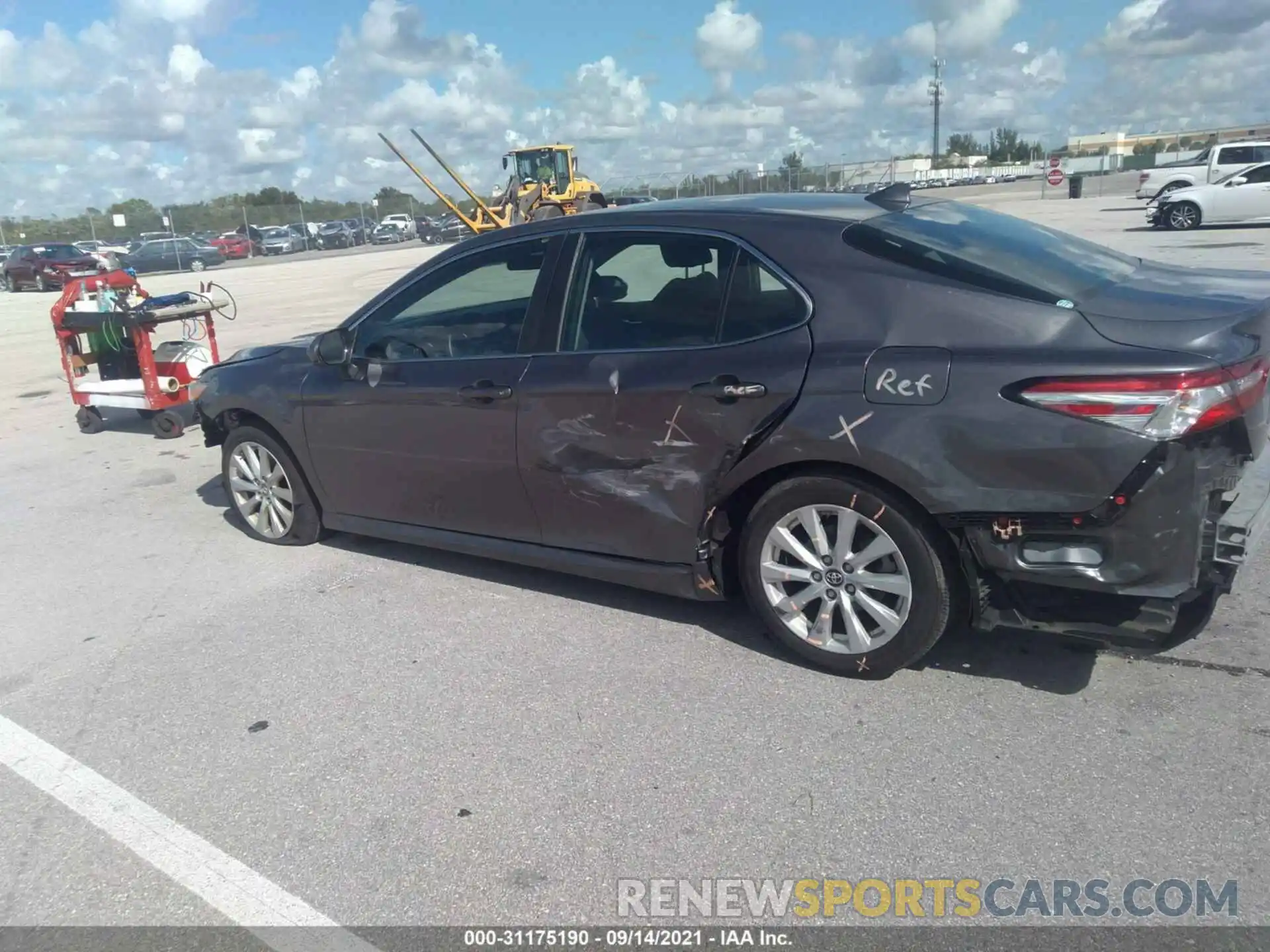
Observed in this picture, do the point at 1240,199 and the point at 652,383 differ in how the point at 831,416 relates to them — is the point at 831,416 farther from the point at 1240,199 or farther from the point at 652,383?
the point at 1240,199

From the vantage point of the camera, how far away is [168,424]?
8445 millimetres

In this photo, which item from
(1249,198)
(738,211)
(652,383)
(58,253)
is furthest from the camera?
(58,253)

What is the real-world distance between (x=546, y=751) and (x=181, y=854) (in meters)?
1.14

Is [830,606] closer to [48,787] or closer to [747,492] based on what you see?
[747,492]

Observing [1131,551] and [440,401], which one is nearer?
[1131,551]

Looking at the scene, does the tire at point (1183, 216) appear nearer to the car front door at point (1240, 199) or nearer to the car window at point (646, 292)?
the car front door at point (1240, 199)

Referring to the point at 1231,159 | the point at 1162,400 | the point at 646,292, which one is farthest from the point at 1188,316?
the point at 1231,159

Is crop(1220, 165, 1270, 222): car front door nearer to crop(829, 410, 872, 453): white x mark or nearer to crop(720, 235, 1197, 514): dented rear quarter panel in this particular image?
crop(720, 235, 1197, 514): dented rear quarter panel

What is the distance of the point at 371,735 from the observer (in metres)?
3.54

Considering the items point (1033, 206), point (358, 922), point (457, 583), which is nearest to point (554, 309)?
point (457, 583)

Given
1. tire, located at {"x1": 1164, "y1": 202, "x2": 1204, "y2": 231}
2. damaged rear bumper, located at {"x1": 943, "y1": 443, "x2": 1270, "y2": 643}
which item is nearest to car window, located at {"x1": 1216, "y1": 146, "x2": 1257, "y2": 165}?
tire, located at {"x1": 1164, "y1": 202, "x2": 1204, "y2": 231}

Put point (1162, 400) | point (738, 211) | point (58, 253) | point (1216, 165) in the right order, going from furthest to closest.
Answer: point (58, 253) < point (1216, 165) < point (738, 211) < point (1162, 400)

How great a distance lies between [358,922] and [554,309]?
8.11 ft

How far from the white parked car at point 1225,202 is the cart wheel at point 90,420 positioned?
23192mm
